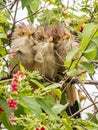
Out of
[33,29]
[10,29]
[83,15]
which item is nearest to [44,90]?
[33,29]

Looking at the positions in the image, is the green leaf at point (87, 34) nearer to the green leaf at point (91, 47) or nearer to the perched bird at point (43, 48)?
the green leaf at point (91, 47)

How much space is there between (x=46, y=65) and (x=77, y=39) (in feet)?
0.54

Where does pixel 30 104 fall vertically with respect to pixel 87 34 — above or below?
below

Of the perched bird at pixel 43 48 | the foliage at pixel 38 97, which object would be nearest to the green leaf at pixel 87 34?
the foliage at pixel 38 97

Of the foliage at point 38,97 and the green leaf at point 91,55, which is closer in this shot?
the foliage at point 38,97

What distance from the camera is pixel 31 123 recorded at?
0.77 meters

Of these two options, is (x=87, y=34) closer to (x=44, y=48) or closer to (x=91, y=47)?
(x=91, y=47)

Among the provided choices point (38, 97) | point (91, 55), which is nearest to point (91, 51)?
point (91, 55)

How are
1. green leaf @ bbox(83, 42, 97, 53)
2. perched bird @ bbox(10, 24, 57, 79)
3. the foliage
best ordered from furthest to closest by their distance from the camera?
perched bird @ bbox(10, 24, 57, 79) → green leaf @ bbox(83, 42, 97, 53) → the foliage

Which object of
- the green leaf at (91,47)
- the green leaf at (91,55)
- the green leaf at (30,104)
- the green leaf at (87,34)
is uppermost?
the green leaf at (87,34)

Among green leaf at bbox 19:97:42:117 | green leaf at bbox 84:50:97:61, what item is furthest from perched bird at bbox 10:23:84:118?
green leaf at bbox 19:97:42:117

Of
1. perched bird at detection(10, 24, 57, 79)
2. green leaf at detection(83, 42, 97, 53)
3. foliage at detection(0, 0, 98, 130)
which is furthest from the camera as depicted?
perched bird at detection(10, 24, 57, 79)

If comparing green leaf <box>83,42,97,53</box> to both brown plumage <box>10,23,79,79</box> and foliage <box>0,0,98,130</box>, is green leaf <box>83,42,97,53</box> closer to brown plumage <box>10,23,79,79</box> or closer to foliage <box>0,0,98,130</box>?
foliage <box>0,0,98,130</box>

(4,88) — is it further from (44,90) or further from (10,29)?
(10,29)
